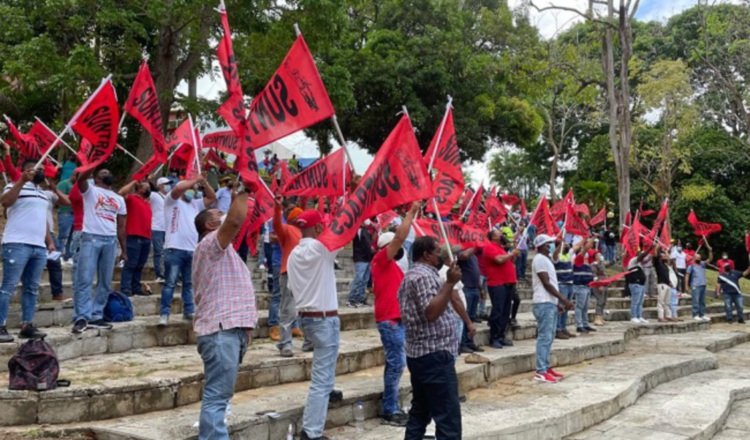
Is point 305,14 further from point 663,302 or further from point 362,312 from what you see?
point 663,302

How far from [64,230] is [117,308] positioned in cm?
360

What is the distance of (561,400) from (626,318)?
398 inches

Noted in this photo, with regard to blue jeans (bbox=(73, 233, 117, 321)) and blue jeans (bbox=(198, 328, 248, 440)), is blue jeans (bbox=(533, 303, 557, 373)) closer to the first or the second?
blue jeans (bbox=(198, 328, 248, 440))

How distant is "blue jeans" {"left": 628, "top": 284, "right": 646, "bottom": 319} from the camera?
50.5 feet

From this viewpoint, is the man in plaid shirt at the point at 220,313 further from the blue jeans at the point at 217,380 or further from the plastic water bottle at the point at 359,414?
the plastic water bottle at the point at 359,414

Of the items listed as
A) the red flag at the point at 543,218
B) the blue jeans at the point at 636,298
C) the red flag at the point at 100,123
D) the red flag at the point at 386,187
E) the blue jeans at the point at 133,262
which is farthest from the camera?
the blue jeans at the point at 636,298

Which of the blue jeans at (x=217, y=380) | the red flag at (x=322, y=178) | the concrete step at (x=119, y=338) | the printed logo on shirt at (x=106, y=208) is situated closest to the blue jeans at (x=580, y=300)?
the concrete step at (x=119, y=338)

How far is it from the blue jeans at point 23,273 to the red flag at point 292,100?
104 inches

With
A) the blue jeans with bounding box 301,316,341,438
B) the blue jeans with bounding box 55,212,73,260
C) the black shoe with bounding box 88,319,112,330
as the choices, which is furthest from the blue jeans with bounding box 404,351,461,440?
the blue jeans with bounding box 55,212,73,260

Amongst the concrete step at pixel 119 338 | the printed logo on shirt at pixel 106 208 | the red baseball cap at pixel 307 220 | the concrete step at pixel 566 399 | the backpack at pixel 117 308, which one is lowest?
the concrete step at pixel 566 399

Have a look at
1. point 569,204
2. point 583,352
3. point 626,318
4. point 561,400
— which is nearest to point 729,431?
point 561,400

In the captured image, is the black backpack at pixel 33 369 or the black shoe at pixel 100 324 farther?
the black shoe at pixel 100 324

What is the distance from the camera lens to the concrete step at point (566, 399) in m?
6.16

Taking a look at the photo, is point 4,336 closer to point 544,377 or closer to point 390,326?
point 390,326
